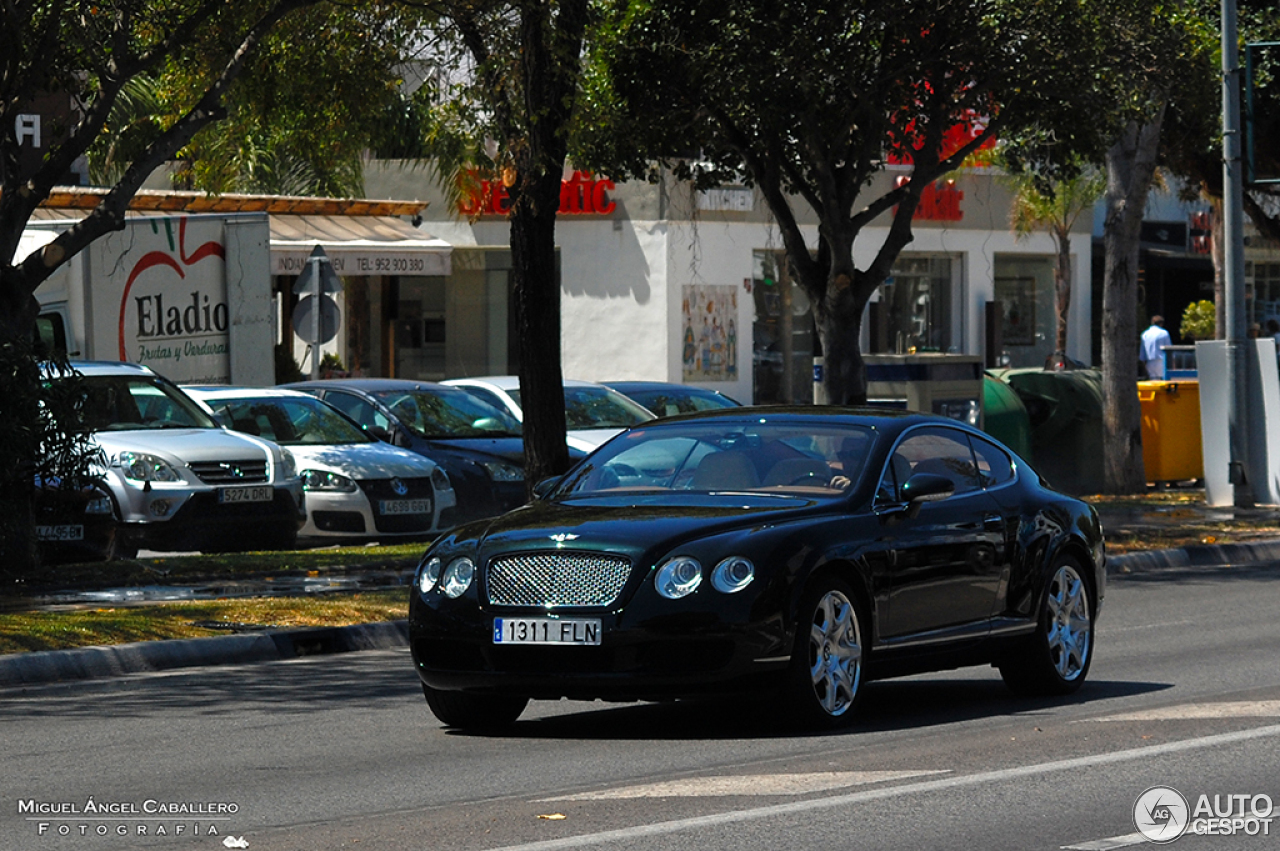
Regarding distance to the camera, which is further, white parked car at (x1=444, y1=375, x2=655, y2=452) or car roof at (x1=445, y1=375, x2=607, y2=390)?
car roof at (x1=445, y1=375, x2=607, y2=390)

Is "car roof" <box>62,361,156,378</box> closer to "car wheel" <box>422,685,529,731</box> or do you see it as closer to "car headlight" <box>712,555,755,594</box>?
"car wheel" <box>422,685,529,731</box>

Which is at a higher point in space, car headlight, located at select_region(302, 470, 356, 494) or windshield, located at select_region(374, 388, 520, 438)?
windshield, located at select_region(374, 388, 520, 438)

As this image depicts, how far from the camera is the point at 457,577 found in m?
8.86

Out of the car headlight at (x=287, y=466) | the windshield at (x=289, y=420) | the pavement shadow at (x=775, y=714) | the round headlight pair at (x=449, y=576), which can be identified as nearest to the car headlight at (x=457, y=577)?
the round headlight pair at (x=449, y=576)

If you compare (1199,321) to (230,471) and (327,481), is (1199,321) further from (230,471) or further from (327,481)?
(230,471)

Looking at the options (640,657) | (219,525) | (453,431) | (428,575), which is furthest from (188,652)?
(453,431)

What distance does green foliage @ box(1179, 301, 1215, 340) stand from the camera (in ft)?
152

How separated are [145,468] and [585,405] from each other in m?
6.54

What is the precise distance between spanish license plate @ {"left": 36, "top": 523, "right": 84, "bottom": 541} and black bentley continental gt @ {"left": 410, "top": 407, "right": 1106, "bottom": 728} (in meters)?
7.69

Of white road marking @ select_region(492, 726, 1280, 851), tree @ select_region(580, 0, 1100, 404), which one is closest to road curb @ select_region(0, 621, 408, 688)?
white road marking @ select_region(492, 726, 1280, 851)

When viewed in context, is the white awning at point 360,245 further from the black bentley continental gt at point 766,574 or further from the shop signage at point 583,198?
the black bentley continental gt at point 766,574

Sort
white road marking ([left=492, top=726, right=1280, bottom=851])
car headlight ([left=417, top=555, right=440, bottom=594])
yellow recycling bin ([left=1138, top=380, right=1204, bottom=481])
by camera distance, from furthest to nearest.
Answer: yellow recycling bin ([left=1138, top=380, right=1204, bottom=481]) < car headlight ([left=417, top=555, right=440, bottom=594]) < white road marking ([left=492, top=726, right=1280, bottom=851])

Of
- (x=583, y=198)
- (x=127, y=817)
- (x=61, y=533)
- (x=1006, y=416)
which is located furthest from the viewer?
(x=583, y=198)

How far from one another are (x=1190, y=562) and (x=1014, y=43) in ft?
16.8
